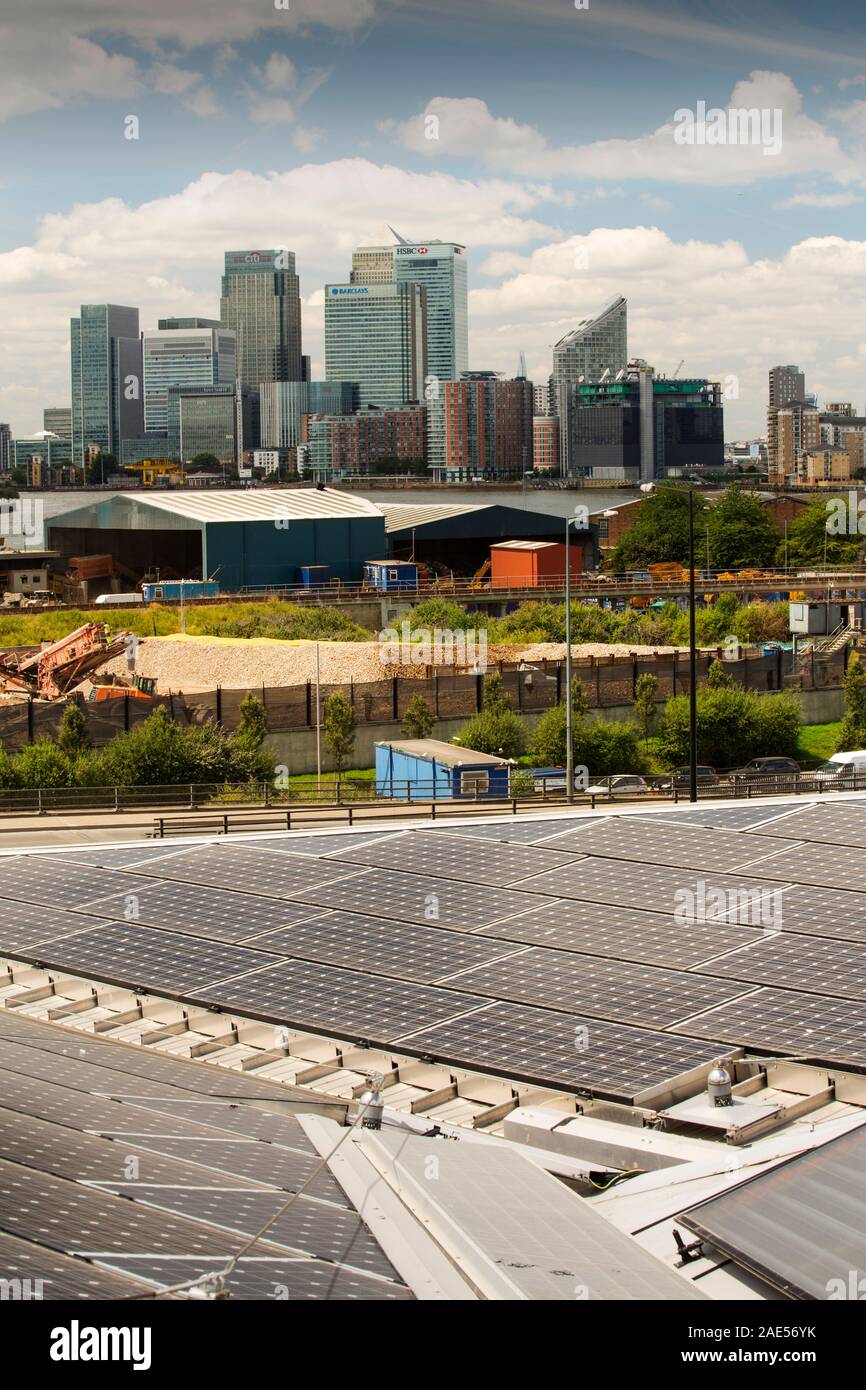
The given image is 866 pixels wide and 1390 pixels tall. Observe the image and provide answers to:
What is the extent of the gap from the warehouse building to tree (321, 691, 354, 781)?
101ft

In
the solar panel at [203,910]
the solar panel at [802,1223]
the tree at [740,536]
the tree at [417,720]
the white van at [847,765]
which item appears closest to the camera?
the solar panel at [802,1223]

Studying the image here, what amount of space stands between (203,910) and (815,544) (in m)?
79.8

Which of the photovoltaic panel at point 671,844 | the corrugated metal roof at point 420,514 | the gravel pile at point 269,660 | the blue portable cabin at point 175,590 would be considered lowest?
the gravel pile at point 269,660

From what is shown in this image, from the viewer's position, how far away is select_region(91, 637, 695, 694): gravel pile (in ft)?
143

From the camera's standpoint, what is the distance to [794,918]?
43.2 feet

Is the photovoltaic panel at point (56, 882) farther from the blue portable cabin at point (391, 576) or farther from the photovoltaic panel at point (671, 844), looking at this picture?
the blue portable cabin at point (391, 576)

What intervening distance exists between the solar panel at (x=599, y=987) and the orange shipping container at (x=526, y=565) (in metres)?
55.7

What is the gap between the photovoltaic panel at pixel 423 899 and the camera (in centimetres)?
1363

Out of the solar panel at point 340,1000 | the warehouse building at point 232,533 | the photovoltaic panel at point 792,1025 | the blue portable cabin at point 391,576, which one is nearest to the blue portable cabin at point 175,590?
the warehouse building at point 232,533

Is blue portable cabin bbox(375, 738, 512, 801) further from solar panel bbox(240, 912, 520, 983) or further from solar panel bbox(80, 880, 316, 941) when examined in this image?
solar panel bbox(240, 912, 520, 983)

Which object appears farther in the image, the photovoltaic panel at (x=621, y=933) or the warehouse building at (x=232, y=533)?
the warehouse building at (x=232, y=533)

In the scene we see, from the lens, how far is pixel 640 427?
192 meters

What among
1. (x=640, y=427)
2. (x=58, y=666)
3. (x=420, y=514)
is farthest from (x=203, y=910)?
(x=640, y=427)

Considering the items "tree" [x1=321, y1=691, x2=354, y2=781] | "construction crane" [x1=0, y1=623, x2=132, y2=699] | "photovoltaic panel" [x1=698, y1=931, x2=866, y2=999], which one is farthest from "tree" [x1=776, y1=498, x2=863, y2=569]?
"photovoltaic panel" [x1=698, y1=931, x2=866, y2=999]
